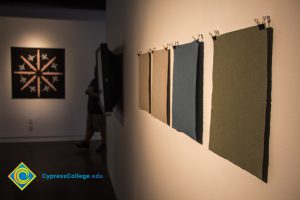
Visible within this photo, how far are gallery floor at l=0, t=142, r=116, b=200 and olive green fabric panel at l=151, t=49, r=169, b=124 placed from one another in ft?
7.34

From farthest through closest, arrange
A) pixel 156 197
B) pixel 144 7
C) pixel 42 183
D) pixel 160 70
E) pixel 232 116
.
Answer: pixel 42 183 < pixel 144 7 < pixel 156 197 < pixel 160 70 < pixel 232 116

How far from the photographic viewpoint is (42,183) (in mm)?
4027

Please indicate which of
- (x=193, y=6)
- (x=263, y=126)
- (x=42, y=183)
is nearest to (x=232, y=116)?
(x=263, y=126)

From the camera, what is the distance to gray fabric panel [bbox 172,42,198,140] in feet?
3.83

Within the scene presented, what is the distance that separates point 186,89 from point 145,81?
0.74 metres

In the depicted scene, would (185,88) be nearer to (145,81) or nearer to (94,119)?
(145,81)

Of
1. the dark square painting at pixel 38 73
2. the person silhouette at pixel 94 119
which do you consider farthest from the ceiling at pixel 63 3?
the person silhouette at pixel 94 119

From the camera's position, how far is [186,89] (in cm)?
124

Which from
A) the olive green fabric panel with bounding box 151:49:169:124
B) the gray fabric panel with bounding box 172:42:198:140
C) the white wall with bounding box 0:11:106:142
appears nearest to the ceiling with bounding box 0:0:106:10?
the white wall with bounding box 0:11:106:142

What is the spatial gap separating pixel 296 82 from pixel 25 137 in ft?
20.8

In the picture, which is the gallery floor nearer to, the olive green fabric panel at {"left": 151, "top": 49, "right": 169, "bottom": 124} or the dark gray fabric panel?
the olive green fabric panel at {"left": 151, "top": 49, "right": 169, "bottom": 124}

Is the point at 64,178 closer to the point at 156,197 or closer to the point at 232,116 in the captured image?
the point at 156,197

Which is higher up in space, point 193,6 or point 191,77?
point 193,6

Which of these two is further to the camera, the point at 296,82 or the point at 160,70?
the point at 160,70
